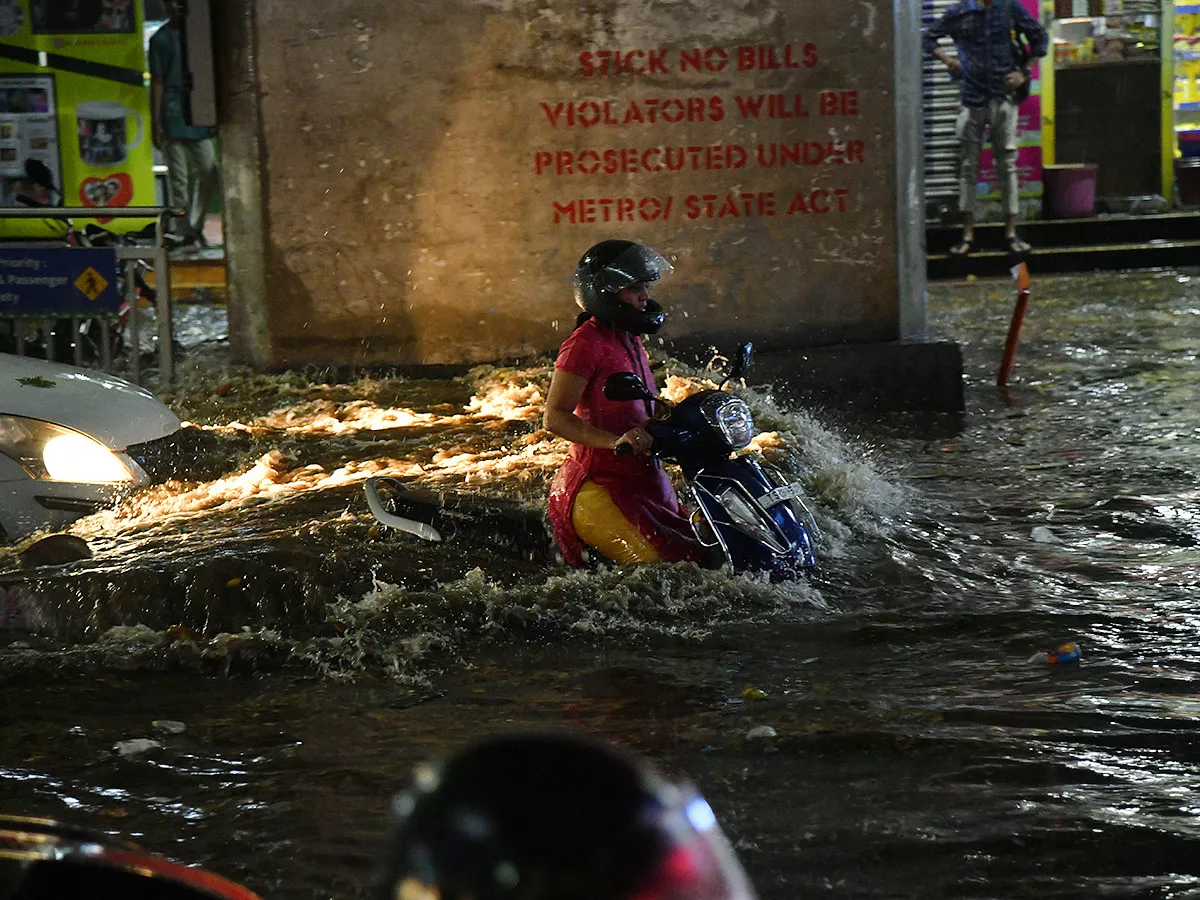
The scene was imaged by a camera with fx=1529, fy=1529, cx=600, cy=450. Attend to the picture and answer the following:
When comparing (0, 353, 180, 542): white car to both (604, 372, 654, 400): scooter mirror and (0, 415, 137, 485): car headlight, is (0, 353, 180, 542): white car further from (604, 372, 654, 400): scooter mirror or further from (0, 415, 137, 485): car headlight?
(604, 372, 654, 400): scooter mirror

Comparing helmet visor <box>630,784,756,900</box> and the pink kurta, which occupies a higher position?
helmet visor <box>630,784,756,900</box>

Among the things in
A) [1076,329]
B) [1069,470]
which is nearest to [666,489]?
[1069,470]

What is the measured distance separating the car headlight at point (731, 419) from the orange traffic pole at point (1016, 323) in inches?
209

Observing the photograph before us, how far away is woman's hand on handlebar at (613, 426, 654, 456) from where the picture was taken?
5707 millimetres

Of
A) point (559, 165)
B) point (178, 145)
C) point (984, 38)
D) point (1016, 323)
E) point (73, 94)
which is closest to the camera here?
Answer: point (1016, 323)

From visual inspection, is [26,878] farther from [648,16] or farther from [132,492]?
[648,16]

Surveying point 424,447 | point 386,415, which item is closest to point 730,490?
point 424,447

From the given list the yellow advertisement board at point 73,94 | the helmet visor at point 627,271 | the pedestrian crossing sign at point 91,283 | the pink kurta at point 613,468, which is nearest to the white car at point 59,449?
the pink kurta at point 613,468

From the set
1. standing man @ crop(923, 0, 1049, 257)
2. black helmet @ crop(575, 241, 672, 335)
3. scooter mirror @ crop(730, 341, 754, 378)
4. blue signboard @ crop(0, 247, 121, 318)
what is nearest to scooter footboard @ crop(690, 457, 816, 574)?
scooter mirror @ crop(730, 341, 754, 378)

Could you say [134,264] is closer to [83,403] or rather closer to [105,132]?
[83,403]

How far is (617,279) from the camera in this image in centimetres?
597

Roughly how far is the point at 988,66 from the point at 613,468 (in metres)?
11.6

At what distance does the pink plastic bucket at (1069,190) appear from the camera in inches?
698

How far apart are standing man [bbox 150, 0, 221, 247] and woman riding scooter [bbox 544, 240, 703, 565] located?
10.4 meters
